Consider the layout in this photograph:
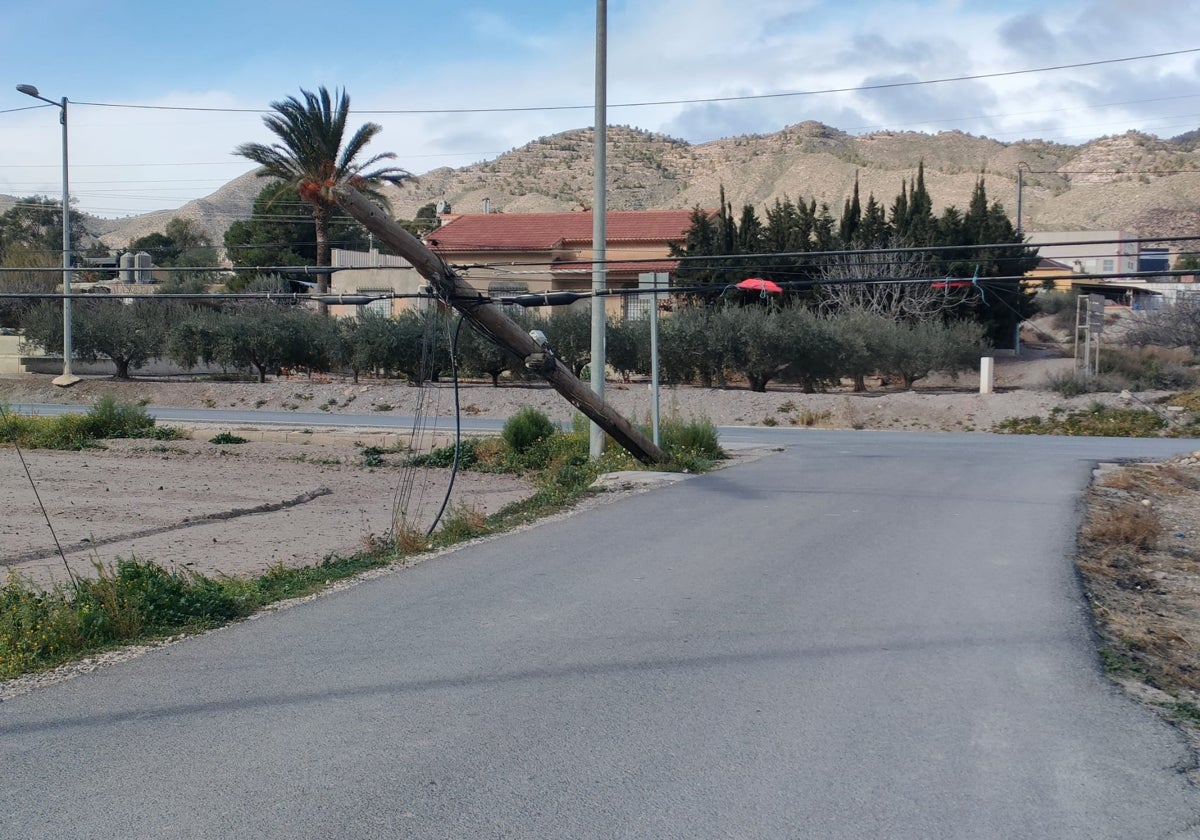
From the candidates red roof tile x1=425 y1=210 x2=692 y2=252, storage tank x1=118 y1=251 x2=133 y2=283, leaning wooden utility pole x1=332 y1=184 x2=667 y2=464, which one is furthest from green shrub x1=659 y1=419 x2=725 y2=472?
storage tank x1=118 y1=251 x2=133 y2=283

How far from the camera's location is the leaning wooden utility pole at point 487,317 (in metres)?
13.4

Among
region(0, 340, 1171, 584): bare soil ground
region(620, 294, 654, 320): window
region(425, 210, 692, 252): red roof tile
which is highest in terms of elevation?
region(425, 210, 692, 252): red roof tile

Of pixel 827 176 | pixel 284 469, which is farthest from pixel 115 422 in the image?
pixel 827 176

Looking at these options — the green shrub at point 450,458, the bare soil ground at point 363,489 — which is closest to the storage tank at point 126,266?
the bare soil ground at point 363,489

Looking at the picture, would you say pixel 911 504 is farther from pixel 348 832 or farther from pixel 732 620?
pixel 348 832

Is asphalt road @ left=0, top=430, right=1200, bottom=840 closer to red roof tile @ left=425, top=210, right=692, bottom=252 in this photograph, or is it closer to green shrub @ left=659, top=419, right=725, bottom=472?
green shrub @ left=659, top=419, right=725, bottom=472

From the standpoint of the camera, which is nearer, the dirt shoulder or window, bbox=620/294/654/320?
the dirt shoulder

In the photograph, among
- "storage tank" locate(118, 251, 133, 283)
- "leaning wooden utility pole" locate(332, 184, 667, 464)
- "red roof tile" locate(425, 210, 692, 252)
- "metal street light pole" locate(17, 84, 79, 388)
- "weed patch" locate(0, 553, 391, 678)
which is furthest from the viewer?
"red roof tile" locate(425, 210, 692, 252)

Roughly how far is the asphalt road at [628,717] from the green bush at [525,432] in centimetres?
1319

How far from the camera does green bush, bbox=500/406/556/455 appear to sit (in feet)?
81.6

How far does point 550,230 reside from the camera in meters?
56.0

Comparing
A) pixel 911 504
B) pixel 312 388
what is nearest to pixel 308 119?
pixel 312 388

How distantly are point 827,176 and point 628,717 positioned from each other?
97.7 m

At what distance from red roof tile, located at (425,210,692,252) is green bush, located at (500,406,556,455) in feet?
88.8
